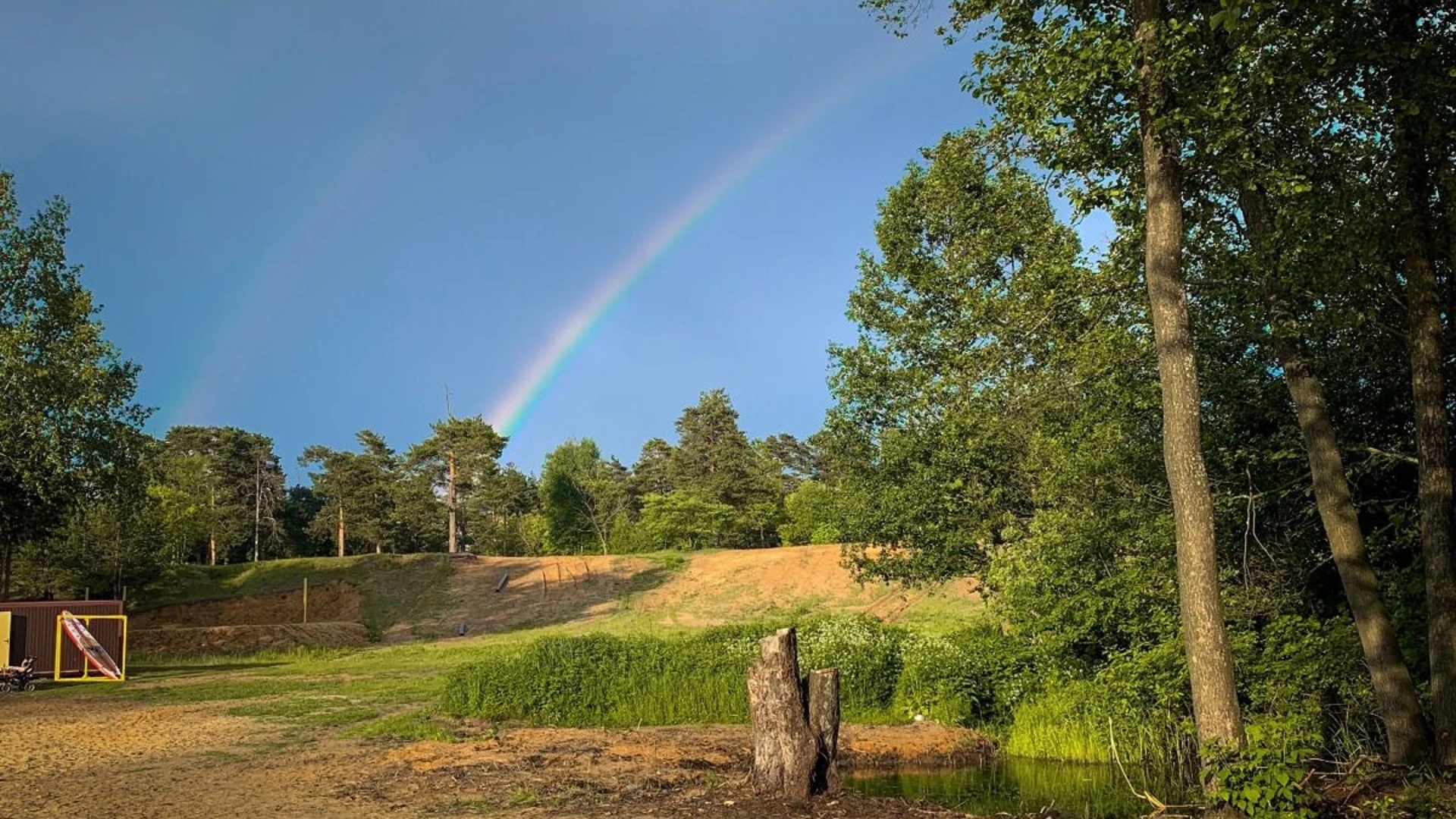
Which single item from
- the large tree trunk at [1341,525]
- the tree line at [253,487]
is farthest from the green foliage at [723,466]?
the large tree trunk at [1341,525]

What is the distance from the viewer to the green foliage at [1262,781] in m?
6.25

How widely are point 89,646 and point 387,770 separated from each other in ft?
46.7

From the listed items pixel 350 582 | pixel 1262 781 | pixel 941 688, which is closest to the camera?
pixel 1262 781

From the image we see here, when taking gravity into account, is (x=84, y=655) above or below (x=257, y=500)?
below

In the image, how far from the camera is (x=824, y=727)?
27.3ft

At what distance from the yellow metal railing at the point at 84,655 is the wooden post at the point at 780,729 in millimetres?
17704

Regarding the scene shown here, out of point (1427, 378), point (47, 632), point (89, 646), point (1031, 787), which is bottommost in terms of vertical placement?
point (1031, 787)

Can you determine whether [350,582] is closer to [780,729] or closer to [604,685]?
[604,685]

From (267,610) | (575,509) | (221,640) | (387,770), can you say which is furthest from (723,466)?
(387,770)

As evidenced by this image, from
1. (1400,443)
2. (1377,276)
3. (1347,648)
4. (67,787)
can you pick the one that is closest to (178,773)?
(67,787)

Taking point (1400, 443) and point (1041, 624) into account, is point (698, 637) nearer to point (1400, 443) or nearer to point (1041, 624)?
point (1041, 624)

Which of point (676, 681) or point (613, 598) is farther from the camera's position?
point (613, 598)

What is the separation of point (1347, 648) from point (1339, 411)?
2.67m

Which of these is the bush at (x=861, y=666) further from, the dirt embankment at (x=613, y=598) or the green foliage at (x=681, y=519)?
the green foliage at (x=681, y=519)
